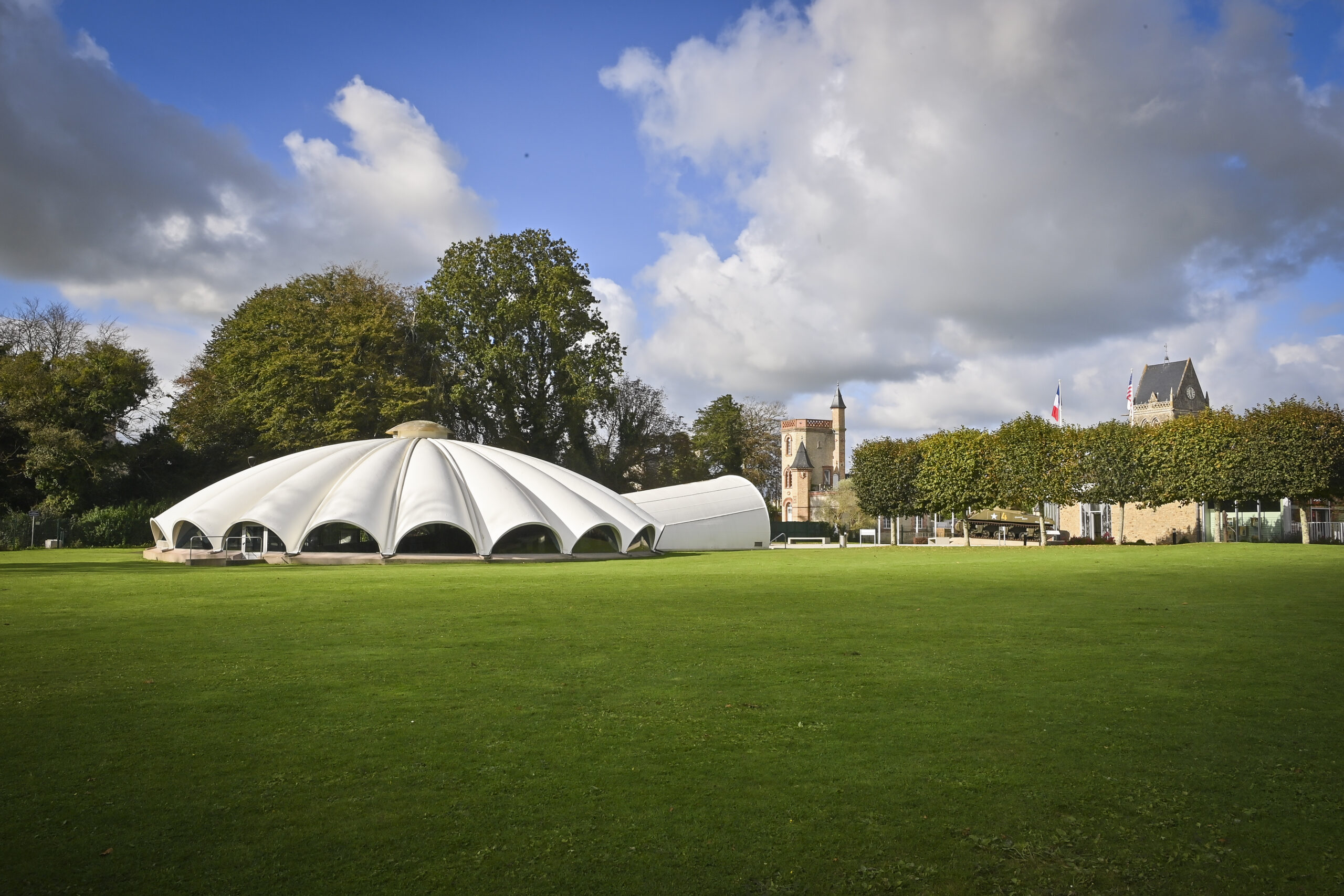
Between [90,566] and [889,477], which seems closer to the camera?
[90,566]

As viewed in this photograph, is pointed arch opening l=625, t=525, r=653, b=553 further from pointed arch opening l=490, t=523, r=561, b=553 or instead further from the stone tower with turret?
the stone tower with turret

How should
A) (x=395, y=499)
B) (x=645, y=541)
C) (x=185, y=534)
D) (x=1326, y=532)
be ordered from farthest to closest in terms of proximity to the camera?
(x=1326, y=532)
(x=645, y=541)
(x=395, y=499)
(x=185, y=534)

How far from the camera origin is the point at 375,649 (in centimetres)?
970


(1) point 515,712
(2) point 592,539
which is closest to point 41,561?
(2) point 592,539

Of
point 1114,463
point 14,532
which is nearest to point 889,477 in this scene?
point 1114,463

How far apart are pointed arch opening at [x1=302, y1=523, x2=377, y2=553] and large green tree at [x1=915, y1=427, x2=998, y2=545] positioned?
27217mm

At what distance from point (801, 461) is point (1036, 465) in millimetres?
49917

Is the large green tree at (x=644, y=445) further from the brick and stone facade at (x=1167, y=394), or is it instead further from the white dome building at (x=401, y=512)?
the brick and stone facade at (x=1167, y=394)

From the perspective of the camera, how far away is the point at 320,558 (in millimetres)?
28297

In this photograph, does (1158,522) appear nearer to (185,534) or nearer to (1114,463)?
Result: (1114,463)

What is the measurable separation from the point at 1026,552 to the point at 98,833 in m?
32.4

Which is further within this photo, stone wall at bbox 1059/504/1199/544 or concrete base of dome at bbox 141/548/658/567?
stone wall at bbox 1059/504/1199/544

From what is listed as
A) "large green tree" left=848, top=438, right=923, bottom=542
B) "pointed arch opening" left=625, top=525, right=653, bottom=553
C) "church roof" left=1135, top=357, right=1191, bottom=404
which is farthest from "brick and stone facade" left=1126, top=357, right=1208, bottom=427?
"pointed arch opening" left=625, top=525, right=653, bottom=553

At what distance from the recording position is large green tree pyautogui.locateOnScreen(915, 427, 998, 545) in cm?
4400
